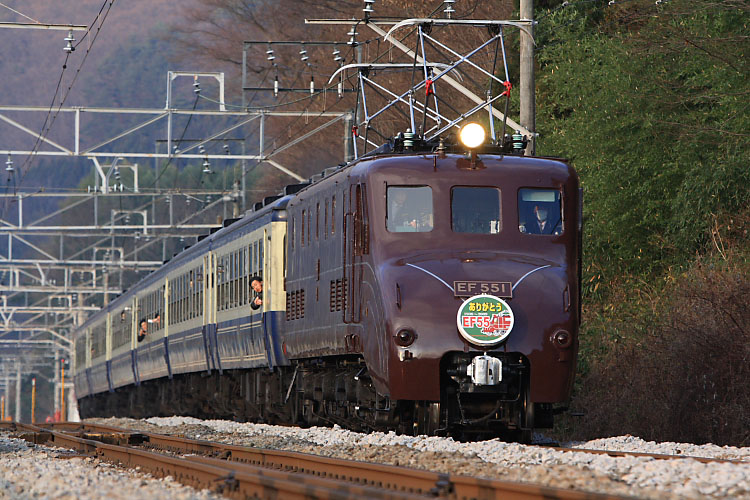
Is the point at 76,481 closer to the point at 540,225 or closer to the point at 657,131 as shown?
the point at 540,225

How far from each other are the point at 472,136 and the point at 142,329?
68.6 ft

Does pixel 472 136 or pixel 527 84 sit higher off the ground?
pixel 527 84

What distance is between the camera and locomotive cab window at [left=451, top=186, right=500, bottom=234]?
1395 cm

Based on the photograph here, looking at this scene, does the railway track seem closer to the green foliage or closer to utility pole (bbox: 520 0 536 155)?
utility pole (bbox: 520 0 536 155)

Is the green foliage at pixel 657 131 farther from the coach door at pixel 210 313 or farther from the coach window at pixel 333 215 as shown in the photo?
the coach window at pixel 333 215

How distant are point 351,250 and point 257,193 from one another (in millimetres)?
61516

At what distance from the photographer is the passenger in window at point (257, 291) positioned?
2009cm

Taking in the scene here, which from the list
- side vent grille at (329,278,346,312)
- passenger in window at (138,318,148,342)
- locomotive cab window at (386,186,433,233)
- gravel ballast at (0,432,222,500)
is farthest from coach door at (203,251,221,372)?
locomotive cab window at (386,186,433,233)

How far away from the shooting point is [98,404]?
47531 millimetres

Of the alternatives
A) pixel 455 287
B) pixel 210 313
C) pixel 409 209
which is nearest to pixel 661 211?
pixel 210 313

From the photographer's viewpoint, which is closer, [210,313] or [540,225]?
[540,225]

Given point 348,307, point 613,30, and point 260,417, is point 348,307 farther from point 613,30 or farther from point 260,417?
point 613,30

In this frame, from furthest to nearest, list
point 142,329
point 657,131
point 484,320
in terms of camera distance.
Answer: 1. point 142,329
2. point 657,131
3. point 484,320

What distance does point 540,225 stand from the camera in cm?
1405
